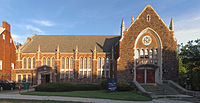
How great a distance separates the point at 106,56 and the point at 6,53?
2024 centimetres

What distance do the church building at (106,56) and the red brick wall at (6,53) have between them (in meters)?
1.57

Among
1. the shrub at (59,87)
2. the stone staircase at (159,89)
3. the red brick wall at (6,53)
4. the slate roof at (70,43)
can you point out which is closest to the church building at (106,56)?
the slate roof at (70,43)

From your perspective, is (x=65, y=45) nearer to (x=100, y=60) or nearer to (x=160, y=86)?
(x=100, y=60)

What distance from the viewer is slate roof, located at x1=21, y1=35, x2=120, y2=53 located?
35.3 metres

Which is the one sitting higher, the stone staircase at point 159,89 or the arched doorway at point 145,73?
the arched doorway at point 145,73

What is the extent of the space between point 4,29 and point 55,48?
10.5 m

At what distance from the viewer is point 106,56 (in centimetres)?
3434

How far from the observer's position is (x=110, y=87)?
859 inches

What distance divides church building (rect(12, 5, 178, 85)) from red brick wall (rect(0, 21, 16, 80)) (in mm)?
1573

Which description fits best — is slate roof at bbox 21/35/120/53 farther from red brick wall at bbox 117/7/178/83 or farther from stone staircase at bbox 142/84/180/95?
stone staircase at bbox 142/84/180/95

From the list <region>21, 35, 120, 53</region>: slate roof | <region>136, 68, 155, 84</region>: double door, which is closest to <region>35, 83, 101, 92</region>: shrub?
<region>136, 68, 155, 84</region>: double door

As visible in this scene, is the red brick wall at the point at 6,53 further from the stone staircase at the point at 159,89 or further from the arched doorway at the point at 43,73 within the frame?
the stone staircase at the point at 159,89

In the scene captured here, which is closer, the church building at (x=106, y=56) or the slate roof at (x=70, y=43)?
the church building at (x=106, y=56)

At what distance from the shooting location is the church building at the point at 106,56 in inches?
1113
